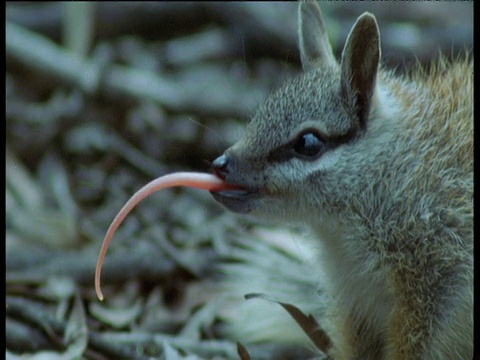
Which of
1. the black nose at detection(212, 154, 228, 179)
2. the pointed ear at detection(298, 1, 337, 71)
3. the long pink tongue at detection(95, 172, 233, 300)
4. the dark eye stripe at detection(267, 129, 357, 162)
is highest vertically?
the pointed ear at detection(298, 1, 337, 71)

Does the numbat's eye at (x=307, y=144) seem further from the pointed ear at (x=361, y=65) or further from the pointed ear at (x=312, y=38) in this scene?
the pointed ear at (x=312, y=38)

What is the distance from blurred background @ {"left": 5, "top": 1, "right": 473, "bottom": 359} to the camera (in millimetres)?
3105

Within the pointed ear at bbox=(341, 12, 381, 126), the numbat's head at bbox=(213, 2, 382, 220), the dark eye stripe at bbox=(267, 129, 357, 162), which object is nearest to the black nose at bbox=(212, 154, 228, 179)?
the numbat's head at bbox=(213, 2, 382, 220)

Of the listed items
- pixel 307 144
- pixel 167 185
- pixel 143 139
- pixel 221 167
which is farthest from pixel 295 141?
pixel 143 139

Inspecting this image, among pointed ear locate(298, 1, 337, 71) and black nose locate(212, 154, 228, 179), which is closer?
black nose locate(212, 154, 228, 179)

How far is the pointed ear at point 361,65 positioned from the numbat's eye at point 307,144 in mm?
127

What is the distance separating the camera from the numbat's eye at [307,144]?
2340mm

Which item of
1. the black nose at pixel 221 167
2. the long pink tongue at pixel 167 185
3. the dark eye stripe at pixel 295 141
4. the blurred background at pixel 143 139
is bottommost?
the blurred background at pixel 143 139

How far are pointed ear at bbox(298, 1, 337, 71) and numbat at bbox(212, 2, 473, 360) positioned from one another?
99 millimetres

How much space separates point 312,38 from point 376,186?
0.54 metres

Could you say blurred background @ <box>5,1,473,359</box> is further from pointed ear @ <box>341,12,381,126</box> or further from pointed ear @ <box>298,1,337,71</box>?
pointed ear @ <box>341,12,381,126</box>

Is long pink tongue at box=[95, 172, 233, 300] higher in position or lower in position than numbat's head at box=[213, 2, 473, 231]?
lower

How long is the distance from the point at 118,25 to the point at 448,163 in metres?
2.38

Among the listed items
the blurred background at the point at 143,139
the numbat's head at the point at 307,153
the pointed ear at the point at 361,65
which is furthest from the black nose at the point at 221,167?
the blurred background at the point at 143,139
